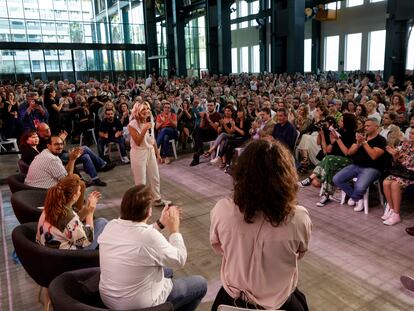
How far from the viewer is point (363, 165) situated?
4.34 metres

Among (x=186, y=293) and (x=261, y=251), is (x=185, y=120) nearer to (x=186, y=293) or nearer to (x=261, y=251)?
(x=186, y=293)

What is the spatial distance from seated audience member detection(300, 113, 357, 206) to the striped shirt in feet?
10.4

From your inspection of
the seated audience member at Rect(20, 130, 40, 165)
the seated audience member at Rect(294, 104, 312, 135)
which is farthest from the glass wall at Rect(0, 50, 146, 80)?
the seated audience member at Rect(294, 104, 312, 135)

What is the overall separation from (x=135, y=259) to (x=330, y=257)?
87.1 inches

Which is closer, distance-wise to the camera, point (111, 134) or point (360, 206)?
point (360, 206)

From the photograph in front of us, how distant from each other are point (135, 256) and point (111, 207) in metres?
3.26

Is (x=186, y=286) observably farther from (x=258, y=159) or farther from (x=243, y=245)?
(x=258, y=159)

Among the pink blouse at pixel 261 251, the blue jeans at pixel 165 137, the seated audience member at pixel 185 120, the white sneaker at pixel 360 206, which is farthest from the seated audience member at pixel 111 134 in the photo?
the pink blouse at pixel 261 251

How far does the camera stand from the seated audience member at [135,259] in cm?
177

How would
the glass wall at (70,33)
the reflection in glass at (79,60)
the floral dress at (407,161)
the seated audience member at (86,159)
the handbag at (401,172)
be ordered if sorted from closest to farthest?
the handbag at (401,172), the floral dress at (407,161), the seated audience member at (86,159), the glass wall at (70,33), the reflection in glass at (79,60)

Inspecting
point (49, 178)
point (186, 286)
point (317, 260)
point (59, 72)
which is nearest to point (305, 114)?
point (317, 260)

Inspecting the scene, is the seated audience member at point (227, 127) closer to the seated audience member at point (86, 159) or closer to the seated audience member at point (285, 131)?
the seated audience member at point (285, 131)

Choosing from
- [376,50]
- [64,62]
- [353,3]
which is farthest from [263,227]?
[353,3]

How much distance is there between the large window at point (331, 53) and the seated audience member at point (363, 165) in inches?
717
